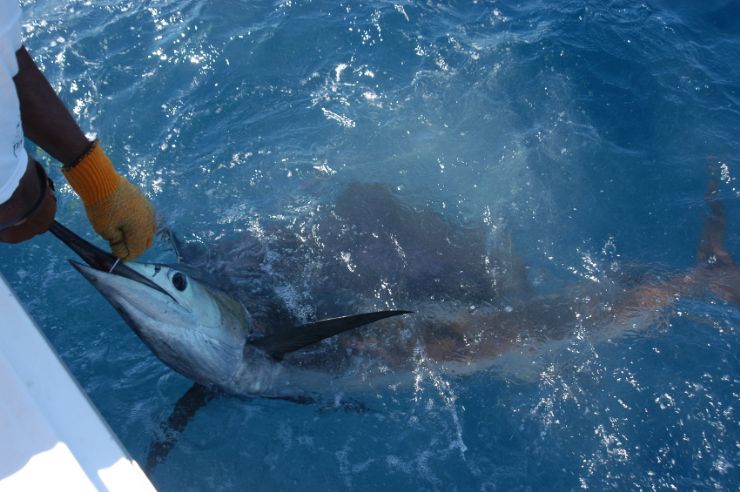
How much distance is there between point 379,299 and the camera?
13.8 ft

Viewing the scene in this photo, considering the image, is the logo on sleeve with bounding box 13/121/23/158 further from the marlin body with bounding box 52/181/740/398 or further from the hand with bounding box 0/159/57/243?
the marlin body with bounding box 52/181/740/398

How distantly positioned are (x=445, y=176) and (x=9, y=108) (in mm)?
3646

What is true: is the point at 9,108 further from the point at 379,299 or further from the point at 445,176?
the point at 445,176

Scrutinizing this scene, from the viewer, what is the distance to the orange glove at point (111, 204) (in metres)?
2.82

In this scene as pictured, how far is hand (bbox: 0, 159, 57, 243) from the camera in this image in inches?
86.1

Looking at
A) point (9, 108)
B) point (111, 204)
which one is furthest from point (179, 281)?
point (9, 108)

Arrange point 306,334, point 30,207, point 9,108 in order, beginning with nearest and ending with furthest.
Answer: point 9,108 < point 30,207 < point 306,334

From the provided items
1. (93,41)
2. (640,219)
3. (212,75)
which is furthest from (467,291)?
(93,41)

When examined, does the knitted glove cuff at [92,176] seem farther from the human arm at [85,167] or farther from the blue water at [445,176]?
the blue water at [445,176]

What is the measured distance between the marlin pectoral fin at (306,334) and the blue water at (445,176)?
0.48m

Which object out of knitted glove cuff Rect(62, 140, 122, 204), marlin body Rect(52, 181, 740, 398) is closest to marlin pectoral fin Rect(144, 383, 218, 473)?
marlin body Rect(52, 181, 740, 398)

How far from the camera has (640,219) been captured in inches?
186

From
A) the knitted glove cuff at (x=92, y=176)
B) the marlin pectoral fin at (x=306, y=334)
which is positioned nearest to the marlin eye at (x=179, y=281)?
the knitted glove cuff at (x=92, y=176)

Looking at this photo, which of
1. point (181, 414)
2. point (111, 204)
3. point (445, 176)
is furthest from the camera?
point (445, 176)
